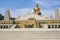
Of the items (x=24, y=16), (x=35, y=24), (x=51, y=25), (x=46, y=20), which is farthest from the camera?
(x=24, y=16)

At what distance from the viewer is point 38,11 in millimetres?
31469

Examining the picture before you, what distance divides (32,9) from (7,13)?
453 cm

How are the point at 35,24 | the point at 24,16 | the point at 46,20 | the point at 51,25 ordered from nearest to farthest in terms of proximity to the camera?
the point at 35,24, the point at 51,25, the point at 46,20, the point at 24,16

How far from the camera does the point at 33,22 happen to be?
23.9 metres

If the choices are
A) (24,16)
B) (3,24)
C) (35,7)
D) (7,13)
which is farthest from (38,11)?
(3,24)

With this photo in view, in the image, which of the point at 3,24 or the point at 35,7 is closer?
the point at 3,24

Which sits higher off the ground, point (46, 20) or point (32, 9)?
point (32, 9)

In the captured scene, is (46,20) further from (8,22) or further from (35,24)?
(8,22)

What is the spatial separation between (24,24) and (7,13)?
8.10m

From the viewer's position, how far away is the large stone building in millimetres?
24016

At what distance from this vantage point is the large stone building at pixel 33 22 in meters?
24.0

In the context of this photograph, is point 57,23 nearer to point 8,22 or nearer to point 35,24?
point 35,24

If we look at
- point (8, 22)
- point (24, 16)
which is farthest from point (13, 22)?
point (24, 16)

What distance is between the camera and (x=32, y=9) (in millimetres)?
31391
